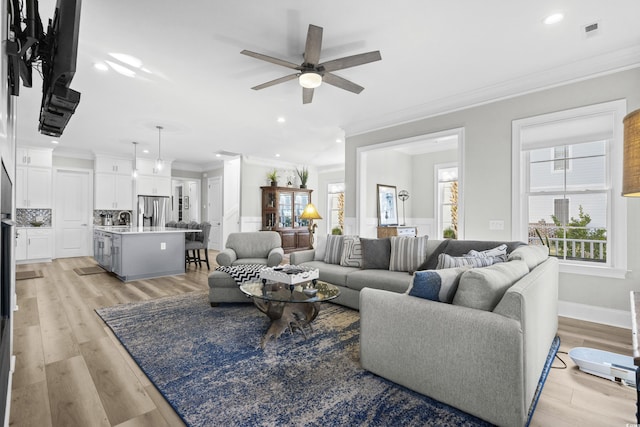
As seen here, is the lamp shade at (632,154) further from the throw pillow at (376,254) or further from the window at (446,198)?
the window at (446,198)

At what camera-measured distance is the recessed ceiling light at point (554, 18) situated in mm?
2480

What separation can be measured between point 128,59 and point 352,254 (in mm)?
3301

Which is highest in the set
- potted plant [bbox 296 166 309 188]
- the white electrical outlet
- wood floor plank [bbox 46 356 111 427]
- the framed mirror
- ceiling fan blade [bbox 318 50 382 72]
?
ceiling fan blade [bbox 318 50 382 72]

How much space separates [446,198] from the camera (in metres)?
7.21

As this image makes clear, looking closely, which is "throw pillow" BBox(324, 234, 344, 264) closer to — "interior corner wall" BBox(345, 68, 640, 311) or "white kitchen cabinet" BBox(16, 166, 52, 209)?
"interior corner wall" BBox(345, 68, 640, 311)

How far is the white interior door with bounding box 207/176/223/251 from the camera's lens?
29.6 feet

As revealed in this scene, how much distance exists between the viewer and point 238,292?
3.63 m

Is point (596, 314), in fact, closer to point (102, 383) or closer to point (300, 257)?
point (300, 257)

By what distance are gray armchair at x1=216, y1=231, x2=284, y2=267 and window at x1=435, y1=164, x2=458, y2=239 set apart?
4144 millimetres

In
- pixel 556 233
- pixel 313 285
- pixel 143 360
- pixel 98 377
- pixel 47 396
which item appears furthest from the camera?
pixel 556 233

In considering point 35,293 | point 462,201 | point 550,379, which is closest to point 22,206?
point 35,293

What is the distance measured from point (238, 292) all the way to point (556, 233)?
13.2 ft

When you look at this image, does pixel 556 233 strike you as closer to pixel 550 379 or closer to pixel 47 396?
pixel 550 379

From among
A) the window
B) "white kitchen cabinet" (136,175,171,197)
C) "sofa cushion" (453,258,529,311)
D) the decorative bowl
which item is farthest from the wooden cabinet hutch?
"sofa cushion" (453,258,529,311)
